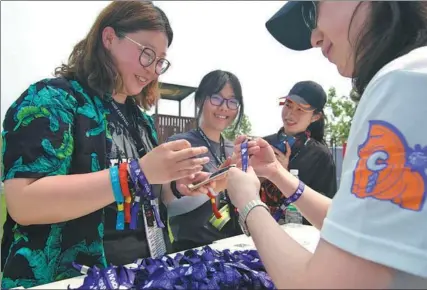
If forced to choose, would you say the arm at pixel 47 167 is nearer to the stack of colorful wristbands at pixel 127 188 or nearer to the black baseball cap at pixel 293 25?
the stack of colorful wristbands at pixel 127 188

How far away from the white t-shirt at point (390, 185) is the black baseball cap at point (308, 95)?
2.42 m

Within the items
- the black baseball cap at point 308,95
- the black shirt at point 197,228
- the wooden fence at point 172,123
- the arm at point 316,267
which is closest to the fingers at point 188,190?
the black shirt at point 197,228

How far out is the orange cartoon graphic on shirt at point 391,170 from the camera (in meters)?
0.74

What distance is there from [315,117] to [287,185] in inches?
75.4

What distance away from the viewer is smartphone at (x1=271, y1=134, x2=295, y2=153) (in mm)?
2971

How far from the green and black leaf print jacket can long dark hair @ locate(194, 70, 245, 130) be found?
1.58m

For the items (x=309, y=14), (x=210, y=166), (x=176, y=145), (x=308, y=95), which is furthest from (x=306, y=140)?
(x=176, y=145)

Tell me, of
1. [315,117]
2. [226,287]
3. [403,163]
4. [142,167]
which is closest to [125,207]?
[142,167]

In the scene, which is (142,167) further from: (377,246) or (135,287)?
(377,246)

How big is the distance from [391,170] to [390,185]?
3 centimetres

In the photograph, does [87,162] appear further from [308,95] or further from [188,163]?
[308,95]

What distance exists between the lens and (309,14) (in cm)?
Answer: 130

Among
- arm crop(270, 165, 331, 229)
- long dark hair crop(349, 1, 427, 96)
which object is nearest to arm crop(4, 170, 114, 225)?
arm crop(270, 165, 331, 229)

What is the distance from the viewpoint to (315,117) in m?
3.29
